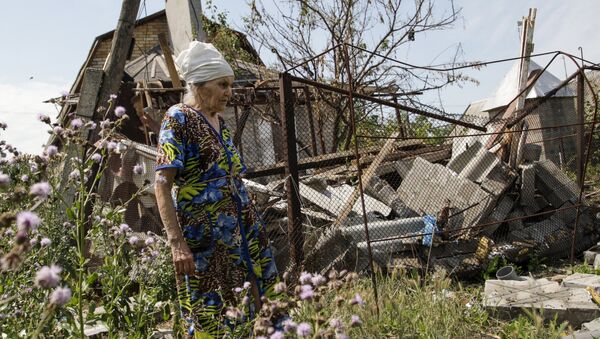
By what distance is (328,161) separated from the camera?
7.09 meters

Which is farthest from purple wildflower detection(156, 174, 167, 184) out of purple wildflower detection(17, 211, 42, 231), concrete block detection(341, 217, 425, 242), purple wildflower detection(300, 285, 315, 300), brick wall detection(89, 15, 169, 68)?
brick wall detection(89, 15, 169, 68)

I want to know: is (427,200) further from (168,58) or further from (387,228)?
(168,58)

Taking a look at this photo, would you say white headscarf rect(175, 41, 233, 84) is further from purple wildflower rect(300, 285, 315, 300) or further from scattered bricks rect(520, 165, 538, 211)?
scattered bricks rect(520, 165, 538, 211)

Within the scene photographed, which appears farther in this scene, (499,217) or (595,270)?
(499,217)

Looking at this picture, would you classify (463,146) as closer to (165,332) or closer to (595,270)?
(595,270)

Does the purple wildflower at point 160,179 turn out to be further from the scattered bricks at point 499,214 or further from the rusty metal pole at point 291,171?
the scattered bricks at point 499,214

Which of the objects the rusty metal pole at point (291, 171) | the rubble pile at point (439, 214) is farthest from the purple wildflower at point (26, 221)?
the rubble pile at point (439, 214)

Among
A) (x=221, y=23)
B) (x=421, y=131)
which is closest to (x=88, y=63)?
(x=221, y=23)

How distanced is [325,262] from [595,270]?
2.78 metres

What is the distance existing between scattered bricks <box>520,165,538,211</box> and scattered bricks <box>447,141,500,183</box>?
384mm

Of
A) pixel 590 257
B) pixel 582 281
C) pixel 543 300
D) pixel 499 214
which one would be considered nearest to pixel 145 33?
pixel 499 214

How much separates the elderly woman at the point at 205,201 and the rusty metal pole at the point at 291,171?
175 cm

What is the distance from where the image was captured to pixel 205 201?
277 cm

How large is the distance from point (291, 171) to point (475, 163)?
3.25 metres
